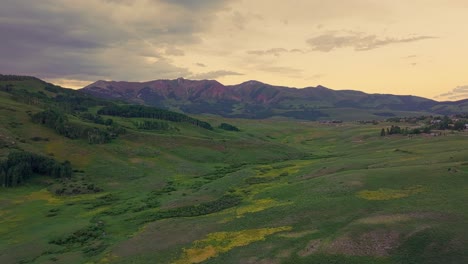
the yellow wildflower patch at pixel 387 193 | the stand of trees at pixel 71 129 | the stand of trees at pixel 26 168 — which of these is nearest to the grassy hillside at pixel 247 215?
the yellow wildflower patch at pixel 387 193

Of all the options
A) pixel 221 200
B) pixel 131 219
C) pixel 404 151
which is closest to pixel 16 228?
pixel 131 219

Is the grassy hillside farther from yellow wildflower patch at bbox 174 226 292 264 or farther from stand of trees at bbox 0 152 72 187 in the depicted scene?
stand of trees at bbox 0 152 72 187

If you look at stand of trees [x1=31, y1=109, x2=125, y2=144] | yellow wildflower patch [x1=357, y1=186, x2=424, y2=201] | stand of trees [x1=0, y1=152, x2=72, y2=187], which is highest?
stand of trees [x1=31, y1=109, x2=125, y2=144]

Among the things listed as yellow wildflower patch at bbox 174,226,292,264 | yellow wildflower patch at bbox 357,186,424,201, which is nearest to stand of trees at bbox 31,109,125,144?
yellow wildflower patch at bbox 174,226,292,264

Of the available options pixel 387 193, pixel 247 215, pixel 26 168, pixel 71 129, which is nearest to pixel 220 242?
pixel 247 215

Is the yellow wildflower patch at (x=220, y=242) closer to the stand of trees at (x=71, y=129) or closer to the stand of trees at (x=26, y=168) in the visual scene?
the stand of trees at (x=26, y=168)

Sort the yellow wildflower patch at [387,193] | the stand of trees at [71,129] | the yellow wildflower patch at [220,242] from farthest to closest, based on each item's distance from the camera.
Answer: the stand of trees at [71,129] → the yellow wildflower patch at [387,193] → the yellow wildflower patch at [220,242]
